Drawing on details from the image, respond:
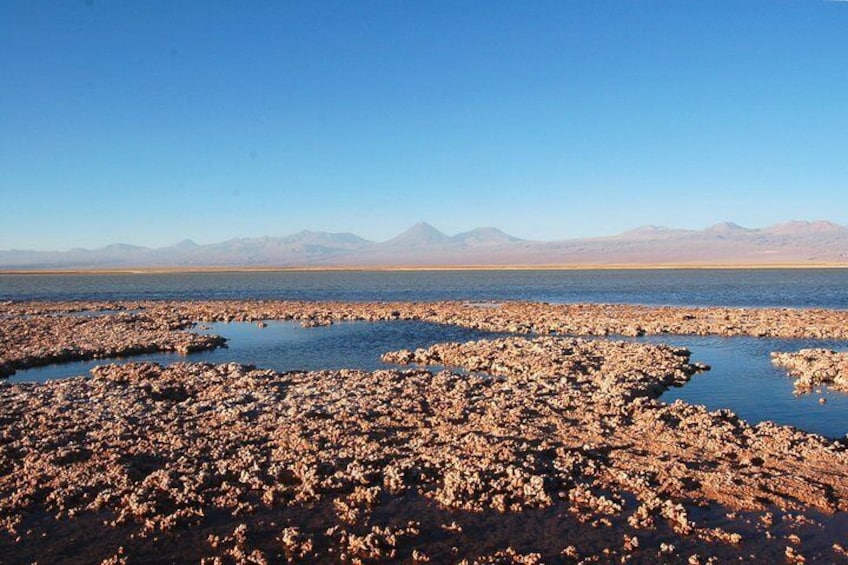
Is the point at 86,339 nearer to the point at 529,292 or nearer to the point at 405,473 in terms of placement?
the point at 405,473

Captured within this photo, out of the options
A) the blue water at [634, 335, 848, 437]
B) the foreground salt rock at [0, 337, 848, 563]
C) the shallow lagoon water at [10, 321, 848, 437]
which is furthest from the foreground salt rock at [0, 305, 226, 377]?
the blue water at [634, 335, 848, 437]

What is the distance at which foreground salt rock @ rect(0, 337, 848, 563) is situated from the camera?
37.3ft

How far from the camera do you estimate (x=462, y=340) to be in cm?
3869

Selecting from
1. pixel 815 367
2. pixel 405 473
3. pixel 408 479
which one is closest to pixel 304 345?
pixel 405 473

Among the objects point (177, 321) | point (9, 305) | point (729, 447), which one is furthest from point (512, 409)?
point (9, 305)

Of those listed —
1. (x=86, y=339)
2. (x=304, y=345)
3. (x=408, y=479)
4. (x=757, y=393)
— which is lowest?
(x=757, y=393)

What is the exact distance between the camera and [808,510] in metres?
12.6

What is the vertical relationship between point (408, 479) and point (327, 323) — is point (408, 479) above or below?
below

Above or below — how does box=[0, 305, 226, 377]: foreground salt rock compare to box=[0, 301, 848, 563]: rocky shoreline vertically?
above

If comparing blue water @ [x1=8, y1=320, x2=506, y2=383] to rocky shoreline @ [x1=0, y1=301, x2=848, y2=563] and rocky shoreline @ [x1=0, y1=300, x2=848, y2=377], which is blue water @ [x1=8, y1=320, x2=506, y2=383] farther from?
rocky shoreline @ [x1=0, y1=301, x2=848, y2=563]

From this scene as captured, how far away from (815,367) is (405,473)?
20.3 metres

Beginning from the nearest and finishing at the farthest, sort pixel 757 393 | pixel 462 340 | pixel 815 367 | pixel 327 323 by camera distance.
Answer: pixel 757 393
pixel 815 367
pixel 462 340
pixel 327 323

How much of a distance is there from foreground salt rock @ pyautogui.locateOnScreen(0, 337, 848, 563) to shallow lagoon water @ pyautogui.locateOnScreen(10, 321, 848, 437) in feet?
10.7

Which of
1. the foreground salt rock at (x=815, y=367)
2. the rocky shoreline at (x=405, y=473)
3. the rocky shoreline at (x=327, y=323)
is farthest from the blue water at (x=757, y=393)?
the rocky shoreline at (x=327, y=323)
